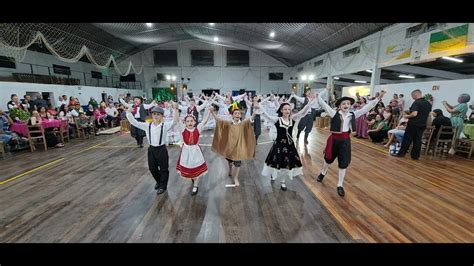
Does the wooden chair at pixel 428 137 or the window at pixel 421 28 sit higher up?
the window at pixel 421 28

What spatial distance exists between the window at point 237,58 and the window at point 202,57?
197 centimetres

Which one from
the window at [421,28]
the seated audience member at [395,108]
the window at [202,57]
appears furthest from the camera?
the window at [202,57]

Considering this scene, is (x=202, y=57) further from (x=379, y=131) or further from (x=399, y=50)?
(x=379, y=131)

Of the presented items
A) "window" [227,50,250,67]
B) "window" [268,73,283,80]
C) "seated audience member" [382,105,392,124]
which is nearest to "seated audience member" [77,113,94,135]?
"seated audience member" [382,105,392,124]

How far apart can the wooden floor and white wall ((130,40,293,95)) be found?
2004 cm

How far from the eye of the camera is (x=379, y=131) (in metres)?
7.30

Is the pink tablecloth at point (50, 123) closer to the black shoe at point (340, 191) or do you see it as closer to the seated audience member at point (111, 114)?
the seated audience member at point (111, 114)

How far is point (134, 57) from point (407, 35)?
77.6ft

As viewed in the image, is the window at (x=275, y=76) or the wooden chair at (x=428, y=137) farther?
the window at (x=275, y=76)

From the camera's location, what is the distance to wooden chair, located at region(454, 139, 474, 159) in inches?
216

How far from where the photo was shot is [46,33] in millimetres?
12008

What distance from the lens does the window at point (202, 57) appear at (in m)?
23.8

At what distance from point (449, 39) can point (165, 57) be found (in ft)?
75.1

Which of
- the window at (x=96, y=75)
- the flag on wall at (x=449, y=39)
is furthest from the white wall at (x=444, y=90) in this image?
the window at (x=96, y=75)
